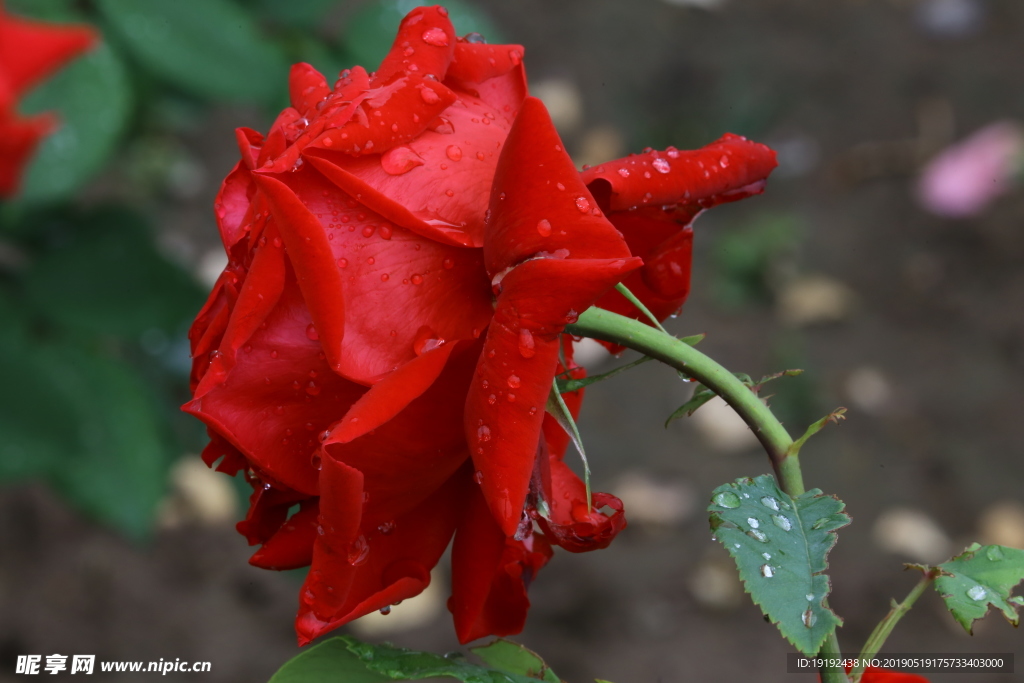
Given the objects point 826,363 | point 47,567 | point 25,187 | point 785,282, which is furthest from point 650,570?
point 25,187

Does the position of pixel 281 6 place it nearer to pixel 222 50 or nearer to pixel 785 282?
pixel 222 50

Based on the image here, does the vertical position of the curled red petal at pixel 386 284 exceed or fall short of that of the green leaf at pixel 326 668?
it exceeds it

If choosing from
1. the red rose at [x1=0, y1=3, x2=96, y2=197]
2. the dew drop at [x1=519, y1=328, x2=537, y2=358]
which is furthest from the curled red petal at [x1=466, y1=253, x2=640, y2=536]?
the red rose at [x1=0, y1=3, x2=96, y2=197]

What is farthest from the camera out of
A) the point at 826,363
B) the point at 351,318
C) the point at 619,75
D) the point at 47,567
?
the point at 619,75

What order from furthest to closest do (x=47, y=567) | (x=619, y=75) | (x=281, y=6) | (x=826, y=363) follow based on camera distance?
(x=619, y=75)
(x=826, y=363)
(x=47, y=567)
(x=281, y=6)

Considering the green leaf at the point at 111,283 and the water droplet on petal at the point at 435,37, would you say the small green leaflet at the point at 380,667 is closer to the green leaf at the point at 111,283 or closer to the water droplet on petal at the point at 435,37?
the water droplet on petal at the point at 435,37

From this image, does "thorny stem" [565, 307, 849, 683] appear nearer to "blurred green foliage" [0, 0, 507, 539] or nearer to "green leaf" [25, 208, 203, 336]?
"blurred green foliage" [0, 0, 507, 539]

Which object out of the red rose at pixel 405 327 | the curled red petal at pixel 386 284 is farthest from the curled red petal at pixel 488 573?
the curled red petal at pixel 386 284
